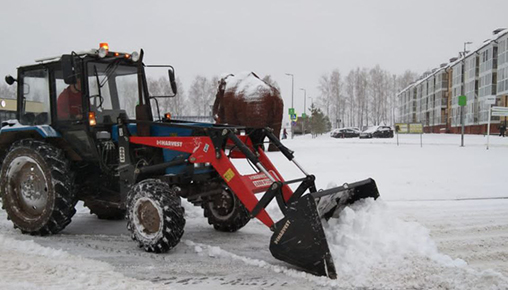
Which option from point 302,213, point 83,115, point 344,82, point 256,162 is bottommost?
point 302,213

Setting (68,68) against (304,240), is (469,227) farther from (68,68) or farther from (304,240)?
(68,68)

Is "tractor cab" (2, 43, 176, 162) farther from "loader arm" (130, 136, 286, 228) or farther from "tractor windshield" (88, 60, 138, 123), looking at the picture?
"loader arm" (130, 136, 286, 228)

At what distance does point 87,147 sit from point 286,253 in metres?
3.14

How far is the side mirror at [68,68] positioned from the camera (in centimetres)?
518

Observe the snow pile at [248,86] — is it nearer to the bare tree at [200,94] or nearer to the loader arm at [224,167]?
the loader arm at [224,167]

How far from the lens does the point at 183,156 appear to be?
524cm

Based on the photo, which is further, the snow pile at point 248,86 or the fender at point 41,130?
the snow pile at point 248,86

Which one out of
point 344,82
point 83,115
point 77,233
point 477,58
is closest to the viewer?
point 83,115

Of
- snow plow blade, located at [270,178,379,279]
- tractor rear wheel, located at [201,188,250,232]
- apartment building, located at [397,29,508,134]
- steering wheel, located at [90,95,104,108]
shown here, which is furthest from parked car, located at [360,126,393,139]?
snow plow blade, located at [270,178,379,279]

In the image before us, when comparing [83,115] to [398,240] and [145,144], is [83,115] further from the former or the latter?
[398,240]

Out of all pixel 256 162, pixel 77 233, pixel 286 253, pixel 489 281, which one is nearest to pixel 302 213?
pixel 286 253

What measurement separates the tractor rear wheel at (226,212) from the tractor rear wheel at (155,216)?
46.7 inches

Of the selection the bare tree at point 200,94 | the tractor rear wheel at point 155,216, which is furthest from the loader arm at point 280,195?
the bare tree at point 200,94

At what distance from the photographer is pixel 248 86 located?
1784 centimetres
